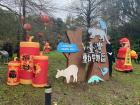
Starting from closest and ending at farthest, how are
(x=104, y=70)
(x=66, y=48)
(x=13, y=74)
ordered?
(x=13, y=74), (x=66, y=48), (x=104, y=70)

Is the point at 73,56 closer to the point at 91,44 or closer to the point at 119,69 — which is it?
the point at 91,44

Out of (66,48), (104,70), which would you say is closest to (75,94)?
(66,48)

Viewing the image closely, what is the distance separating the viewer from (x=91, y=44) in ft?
35.5

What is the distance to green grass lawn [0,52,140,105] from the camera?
8.16 metres

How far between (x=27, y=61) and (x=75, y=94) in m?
1.80

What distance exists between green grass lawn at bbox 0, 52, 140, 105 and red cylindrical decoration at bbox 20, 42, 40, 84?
30cm

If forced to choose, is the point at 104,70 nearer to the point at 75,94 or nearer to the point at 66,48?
the point at 66,48

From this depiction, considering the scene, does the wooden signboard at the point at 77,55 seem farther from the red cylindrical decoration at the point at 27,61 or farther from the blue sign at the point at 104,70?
the red cylindrical decoration at the point at 27,61

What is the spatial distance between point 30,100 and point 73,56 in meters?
2.75

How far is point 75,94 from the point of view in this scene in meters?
9.00

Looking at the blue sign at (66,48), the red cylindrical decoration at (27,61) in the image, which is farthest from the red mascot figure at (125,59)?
the red cylindrical decoration at (27,61)

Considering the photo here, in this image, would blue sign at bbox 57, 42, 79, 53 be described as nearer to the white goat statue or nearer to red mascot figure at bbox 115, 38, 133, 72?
the white goat statue

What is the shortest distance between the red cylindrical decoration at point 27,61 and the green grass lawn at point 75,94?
30cm

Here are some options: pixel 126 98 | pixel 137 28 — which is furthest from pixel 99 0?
pixel 126 98
